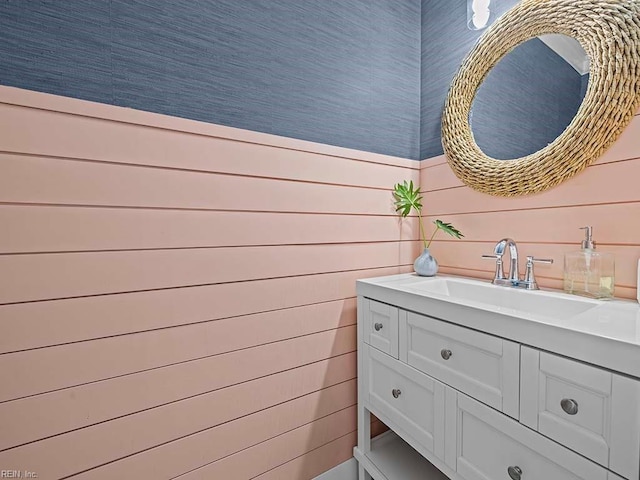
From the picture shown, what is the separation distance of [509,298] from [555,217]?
313 mm

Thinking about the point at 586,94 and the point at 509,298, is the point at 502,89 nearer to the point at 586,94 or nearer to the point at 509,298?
the point at 586,94

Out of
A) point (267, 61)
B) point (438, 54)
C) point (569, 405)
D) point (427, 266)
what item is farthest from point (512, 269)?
point (267, 61)

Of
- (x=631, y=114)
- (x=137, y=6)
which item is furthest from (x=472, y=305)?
(x=137, y=6)

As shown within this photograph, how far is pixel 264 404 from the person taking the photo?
46.9 inches

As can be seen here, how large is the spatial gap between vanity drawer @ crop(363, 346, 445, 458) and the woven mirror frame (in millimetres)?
761

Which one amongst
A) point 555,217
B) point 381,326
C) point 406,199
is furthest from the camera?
point 406,199

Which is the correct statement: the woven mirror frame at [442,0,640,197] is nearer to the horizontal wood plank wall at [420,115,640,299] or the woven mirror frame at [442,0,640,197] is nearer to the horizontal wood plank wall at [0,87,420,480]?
the horizontal wood plank wall at [420,115,640,299]

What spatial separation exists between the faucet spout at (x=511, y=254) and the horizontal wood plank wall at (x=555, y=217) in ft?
0.13

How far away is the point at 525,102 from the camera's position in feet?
3.84

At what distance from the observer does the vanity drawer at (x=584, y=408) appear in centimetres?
56

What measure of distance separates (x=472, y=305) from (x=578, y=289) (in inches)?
16.6

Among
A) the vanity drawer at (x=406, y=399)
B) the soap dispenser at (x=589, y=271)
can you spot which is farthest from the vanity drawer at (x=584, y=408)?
the soap dispenser at (x=589, y=271)

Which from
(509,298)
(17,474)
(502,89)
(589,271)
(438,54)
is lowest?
(17,474)

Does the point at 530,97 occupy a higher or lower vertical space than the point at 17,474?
higher
